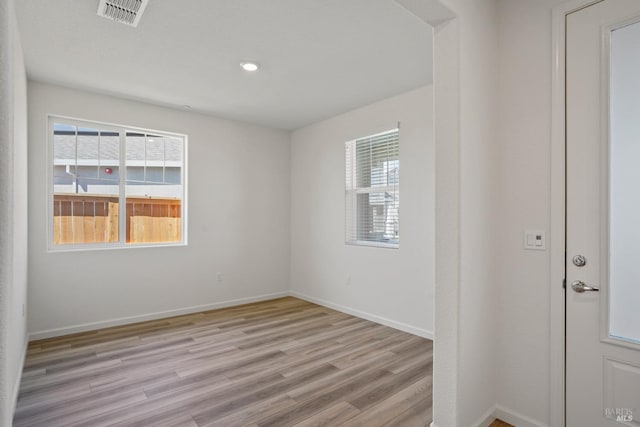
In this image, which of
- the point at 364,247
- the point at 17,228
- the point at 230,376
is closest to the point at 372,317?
the point at 364,247

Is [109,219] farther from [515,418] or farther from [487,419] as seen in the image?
[515,418]

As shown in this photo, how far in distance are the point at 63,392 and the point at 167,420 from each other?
98 centimetres

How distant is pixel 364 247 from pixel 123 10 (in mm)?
3282

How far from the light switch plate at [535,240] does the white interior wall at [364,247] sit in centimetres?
126

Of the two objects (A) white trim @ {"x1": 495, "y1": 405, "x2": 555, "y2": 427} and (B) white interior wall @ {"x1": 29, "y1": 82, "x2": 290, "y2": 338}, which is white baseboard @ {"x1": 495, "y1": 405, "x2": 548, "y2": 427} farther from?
(B) white interior wall @ {"x1": 29, "y1": 82, "x2": 290, "y2": 338}

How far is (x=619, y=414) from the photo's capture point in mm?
1628

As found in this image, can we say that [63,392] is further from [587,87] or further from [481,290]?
[587,87]

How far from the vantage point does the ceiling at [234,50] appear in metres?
2.26

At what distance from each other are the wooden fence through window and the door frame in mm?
4150

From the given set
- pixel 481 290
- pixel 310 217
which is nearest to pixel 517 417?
pixel 481 290

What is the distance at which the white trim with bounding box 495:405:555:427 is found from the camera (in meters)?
1.90

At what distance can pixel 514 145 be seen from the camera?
2.00 m

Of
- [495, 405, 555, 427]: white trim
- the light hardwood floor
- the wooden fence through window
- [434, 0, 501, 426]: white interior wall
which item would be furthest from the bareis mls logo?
the wooden fence through window

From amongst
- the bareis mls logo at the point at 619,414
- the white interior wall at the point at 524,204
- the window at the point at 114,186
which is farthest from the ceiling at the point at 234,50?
the bareis mls logo at the point at 619,414
